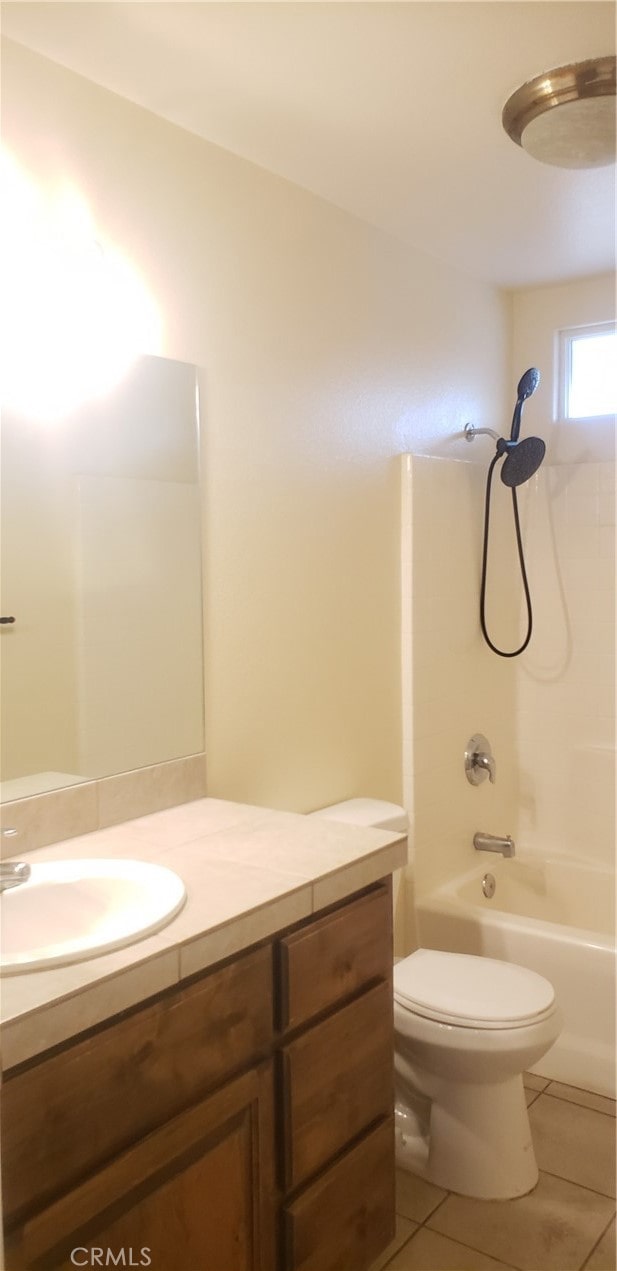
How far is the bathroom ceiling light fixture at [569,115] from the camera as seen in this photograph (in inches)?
73.9

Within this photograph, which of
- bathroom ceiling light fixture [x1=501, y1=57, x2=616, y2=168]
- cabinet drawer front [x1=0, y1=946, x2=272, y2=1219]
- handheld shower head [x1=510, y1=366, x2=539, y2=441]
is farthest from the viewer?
handheld shower head [x1=510, y1=366, x2=539, y2=441]

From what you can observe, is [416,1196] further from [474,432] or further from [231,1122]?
[474,432]

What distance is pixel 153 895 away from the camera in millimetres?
1506

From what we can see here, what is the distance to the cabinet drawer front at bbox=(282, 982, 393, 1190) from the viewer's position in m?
1.57

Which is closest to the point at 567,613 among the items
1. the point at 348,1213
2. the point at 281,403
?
the point at 281,403

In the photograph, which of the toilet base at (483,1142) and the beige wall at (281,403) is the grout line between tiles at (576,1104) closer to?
the toilet base at (483,1142)

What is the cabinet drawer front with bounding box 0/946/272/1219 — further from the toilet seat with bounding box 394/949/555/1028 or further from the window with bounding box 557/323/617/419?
the window with bounding box 557/323/617/419

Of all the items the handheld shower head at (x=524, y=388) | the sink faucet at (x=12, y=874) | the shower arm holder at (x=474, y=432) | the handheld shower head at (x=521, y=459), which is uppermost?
the handheld shower head at (x=524, y=388)

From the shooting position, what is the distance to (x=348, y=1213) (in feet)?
5.67

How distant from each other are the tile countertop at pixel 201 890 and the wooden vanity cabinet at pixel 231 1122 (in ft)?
0.14

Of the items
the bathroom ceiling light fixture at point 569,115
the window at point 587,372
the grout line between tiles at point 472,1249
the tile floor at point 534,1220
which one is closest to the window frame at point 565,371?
the window at point 587,372

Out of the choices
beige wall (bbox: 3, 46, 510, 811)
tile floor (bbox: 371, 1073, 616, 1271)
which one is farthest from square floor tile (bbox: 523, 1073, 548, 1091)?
beige wall (bbox: 3, 46, 510, 811)

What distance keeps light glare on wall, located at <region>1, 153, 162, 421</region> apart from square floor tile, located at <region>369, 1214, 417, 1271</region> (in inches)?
72.3

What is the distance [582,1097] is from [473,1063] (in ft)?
2.33
